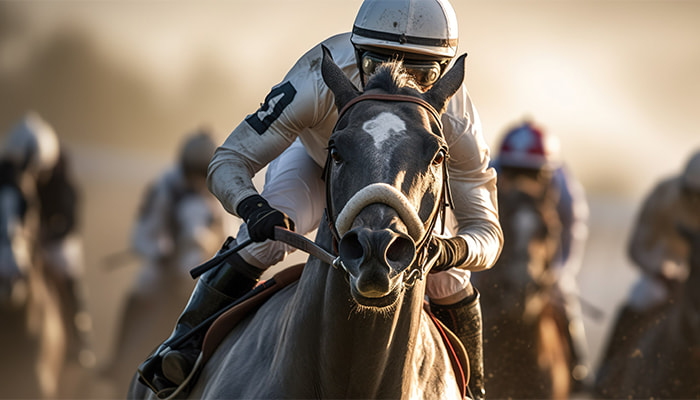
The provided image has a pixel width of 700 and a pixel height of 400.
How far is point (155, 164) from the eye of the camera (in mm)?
31359

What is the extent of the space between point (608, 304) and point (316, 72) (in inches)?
863

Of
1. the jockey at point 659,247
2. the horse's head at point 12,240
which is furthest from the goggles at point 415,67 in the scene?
the horse's head at point 12,240

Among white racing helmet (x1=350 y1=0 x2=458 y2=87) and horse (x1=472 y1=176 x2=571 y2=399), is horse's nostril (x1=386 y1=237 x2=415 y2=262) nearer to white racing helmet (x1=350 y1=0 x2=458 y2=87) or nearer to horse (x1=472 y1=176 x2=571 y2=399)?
Answer: white racing helmet (x1=350 y1=0 x2=458 y2=87)

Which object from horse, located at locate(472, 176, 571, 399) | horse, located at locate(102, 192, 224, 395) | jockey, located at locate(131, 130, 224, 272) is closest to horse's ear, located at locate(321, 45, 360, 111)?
horse, located at locate(472, 176, 571, 399)

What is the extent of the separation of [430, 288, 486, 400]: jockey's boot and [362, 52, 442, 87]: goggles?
1.08m

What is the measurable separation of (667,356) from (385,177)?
289 inches

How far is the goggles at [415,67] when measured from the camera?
4.61 metres

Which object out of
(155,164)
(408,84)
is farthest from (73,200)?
→ (155,164)

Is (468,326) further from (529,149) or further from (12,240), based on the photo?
(12,240)

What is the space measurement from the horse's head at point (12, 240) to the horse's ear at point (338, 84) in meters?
10.8

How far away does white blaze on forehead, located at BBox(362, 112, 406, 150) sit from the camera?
3668 mm

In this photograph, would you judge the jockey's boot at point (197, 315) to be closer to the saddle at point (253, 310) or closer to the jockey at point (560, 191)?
the saddle at point (253, 310)

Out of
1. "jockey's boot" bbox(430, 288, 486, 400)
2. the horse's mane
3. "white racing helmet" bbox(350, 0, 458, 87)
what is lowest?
"jockey's boot" bbox(430, 288, 486, 400)

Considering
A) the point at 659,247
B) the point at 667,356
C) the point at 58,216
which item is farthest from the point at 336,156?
the point at 58,216
